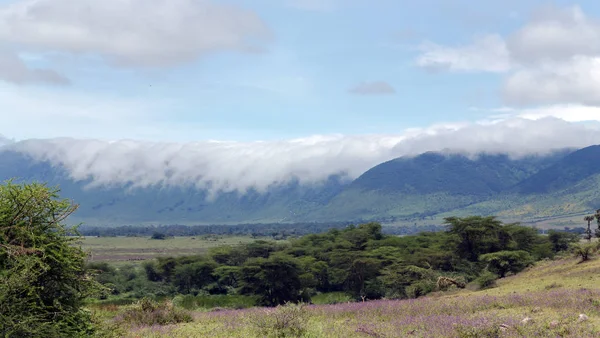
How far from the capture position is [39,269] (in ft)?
35.6

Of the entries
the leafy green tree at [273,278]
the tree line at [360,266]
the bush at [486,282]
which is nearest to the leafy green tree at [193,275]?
the tree line at [360,266]

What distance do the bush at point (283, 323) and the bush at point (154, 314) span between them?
6.37m

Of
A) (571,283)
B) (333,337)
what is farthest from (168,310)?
(571,283)

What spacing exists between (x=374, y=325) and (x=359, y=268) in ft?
142

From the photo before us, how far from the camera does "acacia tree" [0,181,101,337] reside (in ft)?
34.6

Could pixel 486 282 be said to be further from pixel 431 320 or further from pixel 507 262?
pixel 431 320

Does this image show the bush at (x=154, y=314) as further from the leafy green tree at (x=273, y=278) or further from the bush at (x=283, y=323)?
the leafy green tree at (x=273, y=278)

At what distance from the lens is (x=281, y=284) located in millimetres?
57812

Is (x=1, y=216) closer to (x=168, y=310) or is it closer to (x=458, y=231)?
(x=168, y=310)

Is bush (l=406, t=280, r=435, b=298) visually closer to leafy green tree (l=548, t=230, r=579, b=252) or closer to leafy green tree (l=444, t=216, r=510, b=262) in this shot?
leafy green tree (l=444, t=216, r=510, b=262)

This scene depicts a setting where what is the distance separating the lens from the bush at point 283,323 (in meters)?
16.9

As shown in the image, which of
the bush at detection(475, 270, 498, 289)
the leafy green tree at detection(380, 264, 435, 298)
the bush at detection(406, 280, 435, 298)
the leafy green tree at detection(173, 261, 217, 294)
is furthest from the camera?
the leafy green tree at detection(173, 261, 217, 294)

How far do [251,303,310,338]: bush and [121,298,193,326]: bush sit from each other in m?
6.37

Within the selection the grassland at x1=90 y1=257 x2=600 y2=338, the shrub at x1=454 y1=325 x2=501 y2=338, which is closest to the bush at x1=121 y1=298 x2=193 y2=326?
the grassland at x1=90 y1=257 x2=600 y2=338
